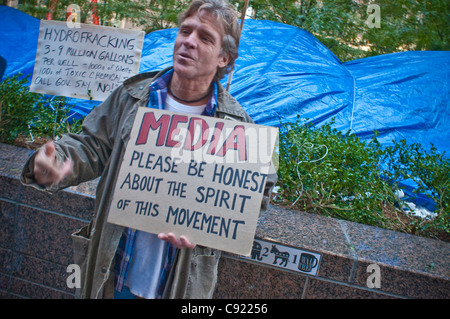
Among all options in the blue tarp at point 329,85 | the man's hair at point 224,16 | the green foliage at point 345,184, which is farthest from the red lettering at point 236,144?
the blue tarp at point 329,85

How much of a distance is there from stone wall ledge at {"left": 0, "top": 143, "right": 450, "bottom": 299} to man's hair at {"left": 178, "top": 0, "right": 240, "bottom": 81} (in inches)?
42.4

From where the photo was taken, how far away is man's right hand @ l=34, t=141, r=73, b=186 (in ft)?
5.16

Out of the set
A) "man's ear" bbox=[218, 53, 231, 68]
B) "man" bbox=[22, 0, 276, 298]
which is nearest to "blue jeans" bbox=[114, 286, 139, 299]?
"man" bbox=[22, 0, 276, 298]

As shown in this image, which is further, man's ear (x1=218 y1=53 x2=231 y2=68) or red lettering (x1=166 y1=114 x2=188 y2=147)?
man's ear (x1=218 y1=53 x2=231 y2=68)

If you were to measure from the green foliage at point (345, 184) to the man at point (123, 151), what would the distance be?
1.10m

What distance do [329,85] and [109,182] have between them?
4.30m

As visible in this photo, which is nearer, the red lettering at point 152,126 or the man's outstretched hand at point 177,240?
the man's outstretched hand at point 177,240

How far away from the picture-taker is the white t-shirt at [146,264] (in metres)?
1.73

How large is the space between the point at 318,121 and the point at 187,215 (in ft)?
12.5

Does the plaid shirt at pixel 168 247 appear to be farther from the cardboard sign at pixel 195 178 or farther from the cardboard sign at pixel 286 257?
the cardboard sign at pixel 286 257

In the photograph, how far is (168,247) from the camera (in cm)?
175

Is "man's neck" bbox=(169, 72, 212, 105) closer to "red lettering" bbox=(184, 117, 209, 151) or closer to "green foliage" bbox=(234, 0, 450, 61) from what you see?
"red lettering" bbox=(184, 117, 209, 151)

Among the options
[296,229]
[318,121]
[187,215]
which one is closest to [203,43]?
[187,215]
